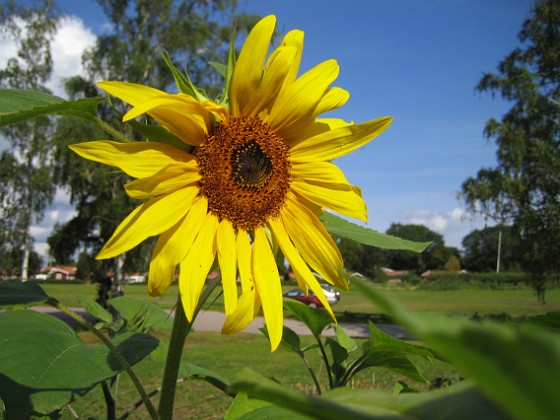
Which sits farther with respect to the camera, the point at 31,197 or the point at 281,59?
the point at 31,197

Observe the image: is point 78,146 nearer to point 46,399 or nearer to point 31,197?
point 46,399

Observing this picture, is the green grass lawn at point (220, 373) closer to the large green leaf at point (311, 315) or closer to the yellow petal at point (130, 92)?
the large green leaf at point (311, 315)

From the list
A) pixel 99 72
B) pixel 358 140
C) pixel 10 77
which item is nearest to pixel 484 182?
pixel 99 72

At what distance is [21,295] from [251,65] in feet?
1.53

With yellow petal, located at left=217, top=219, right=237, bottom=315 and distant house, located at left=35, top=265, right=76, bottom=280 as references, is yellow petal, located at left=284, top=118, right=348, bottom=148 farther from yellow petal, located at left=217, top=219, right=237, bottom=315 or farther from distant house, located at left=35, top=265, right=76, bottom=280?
distant house, located at left=35, top=265, right=76, bottom=280

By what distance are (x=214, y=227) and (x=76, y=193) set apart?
15.0 metres

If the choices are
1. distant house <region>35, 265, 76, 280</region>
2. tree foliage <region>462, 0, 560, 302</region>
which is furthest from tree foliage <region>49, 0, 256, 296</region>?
distant house <region>35, 265, 76, 280</region>

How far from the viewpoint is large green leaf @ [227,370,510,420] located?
0.20 meters

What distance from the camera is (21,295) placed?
2.54 ft

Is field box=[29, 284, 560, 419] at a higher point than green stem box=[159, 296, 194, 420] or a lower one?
lower

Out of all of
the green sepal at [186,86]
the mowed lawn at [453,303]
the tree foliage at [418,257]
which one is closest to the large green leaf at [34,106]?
the green sepal at [186,86]

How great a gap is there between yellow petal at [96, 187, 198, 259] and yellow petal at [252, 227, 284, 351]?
127mm

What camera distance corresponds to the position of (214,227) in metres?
0.83

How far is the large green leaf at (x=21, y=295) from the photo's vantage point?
720 millimetres
